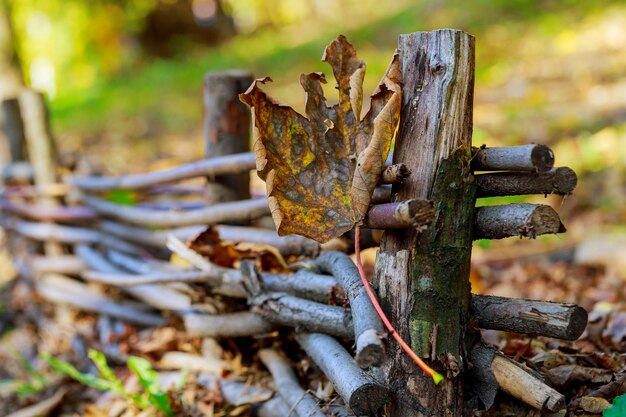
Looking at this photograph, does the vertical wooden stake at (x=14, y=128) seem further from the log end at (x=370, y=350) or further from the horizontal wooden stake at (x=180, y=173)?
the log end at (x=370, y=350)

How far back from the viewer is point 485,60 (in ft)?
25.2

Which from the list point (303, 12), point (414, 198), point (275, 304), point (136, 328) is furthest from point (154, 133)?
point (303, 12)

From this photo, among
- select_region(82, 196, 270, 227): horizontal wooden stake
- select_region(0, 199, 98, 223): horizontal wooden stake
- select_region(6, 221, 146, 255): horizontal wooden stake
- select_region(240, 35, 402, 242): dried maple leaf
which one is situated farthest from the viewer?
select_region(0, 199, 98, 223): horizontal wooden stake

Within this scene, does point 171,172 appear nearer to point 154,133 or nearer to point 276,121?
point 276,121

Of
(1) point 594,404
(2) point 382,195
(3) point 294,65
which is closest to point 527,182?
(2) point 382,195

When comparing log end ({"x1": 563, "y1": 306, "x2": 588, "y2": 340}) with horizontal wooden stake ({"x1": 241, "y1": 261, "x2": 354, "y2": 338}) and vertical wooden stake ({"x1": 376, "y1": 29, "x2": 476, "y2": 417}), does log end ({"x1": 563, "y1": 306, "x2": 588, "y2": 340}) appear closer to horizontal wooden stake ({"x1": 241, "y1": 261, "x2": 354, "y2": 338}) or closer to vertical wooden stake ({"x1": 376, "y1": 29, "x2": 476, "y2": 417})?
vertical wooden stake ({"x1": 376, "y1": 29, "x2": 476, "y2": 417})

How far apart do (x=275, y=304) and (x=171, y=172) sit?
1.03 metres

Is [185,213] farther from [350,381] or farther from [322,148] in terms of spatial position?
[350,381]

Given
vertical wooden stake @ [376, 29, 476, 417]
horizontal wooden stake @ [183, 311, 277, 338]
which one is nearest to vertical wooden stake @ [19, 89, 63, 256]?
horizontal wooden stake @ [183, 311, 277, 338]

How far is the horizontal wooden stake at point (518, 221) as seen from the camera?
4.74 feet

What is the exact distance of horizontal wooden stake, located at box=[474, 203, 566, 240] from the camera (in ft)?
4.74

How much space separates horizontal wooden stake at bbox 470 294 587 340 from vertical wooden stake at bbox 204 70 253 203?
130cm

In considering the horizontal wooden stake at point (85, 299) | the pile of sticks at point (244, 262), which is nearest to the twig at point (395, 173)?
the pile of sticks at point (244, 262)

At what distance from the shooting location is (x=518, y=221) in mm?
1459
